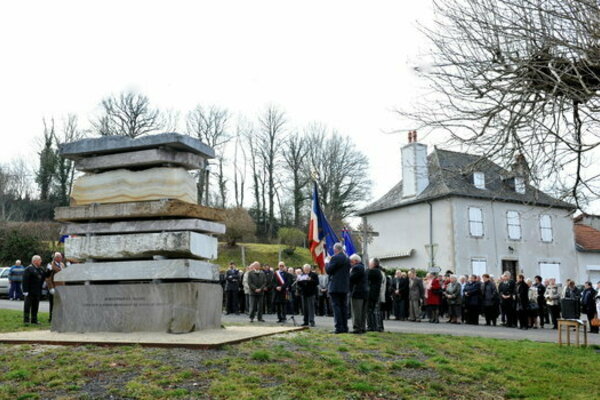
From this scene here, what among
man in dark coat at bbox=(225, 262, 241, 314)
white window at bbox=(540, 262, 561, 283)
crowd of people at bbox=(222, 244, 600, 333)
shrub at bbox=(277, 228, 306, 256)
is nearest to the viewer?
crowd of people at bbox=(222, 244, 600, 333)

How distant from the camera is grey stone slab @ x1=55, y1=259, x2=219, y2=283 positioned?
10.3m

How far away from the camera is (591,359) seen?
10773 mm

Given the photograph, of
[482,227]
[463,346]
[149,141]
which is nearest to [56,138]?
[482,227]

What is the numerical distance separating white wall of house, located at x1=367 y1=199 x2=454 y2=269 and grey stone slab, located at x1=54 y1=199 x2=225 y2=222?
25213mm

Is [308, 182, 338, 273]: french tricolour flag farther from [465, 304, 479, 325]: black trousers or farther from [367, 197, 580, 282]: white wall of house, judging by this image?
[367, 197, 580, 282]: white wall of house

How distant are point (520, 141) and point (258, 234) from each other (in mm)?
43032

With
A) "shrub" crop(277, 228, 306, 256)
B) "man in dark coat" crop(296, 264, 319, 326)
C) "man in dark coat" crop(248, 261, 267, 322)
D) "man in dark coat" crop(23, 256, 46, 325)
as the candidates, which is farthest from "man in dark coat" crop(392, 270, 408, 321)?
"shrub" crop(277, 228, 306, 256)

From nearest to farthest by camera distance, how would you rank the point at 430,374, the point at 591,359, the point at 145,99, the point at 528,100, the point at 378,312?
the point at 430,374 → the point at 528,100 → the point at 591,359 → the point at 378,312 → the point at 145,99

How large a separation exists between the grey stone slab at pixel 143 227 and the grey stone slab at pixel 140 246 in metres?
0.15

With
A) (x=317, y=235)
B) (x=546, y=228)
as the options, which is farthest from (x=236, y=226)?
(x=317, y=235)

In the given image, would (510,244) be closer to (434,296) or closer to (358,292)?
(434,296)

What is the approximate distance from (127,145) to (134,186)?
83 centimetres

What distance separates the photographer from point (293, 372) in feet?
25.0

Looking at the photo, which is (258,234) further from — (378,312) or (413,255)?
(378,312)
